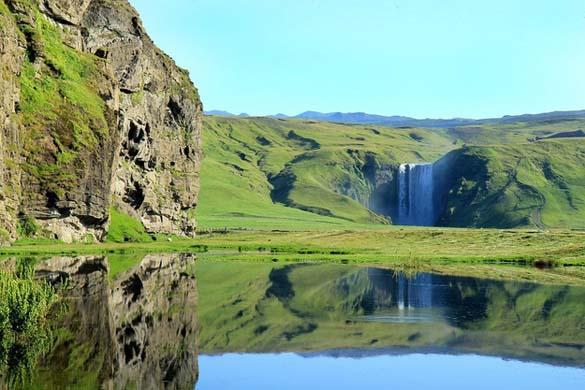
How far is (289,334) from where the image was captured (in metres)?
51.5

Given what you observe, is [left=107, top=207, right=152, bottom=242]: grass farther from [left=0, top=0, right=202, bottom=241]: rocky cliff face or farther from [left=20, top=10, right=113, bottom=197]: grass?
[left=20, top=10, right=113, bottom=197]: grass

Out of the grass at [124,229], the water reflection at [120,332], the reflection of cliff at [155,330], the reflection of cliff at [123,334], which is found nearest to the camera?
the water reflection at [120,332]

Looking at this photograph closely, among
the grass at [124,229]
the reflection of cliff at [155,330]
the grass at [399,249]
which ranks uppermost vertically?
the grass at [124,229]

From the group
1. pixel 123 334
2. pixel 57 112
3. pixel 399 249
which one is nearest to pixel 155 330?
pixel 123 334

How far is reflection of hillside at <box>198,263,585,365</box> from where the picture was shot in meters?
48.3

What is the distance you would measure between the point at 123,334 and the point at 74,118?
9940cm

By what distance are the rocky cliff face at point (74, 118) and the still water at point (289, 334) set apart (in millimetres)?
47702

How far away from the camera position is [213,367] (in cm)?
4066

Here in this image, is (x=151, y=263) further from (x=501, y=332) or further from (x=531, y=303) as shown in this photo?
(x=501, y=332)

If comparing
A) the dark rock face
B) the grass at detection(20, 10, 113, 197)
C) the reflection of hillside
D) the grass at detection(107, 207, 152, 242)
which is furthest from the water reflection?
the grass at detection(107, 207, 152, 242)

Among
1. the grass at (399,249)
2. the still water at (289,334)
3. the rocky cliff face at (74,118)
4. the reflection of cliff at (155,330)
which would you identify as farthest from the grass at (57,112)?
the reflection of cliff at (155,330)

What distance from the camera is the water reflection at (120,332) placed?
35.8 metres

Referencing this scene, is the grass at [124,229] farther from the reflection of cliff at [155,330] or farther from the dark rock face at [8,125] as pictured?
the reflection of cliff at [155,330]

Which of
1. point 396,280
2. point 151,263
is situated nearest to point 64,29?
point 151,263
